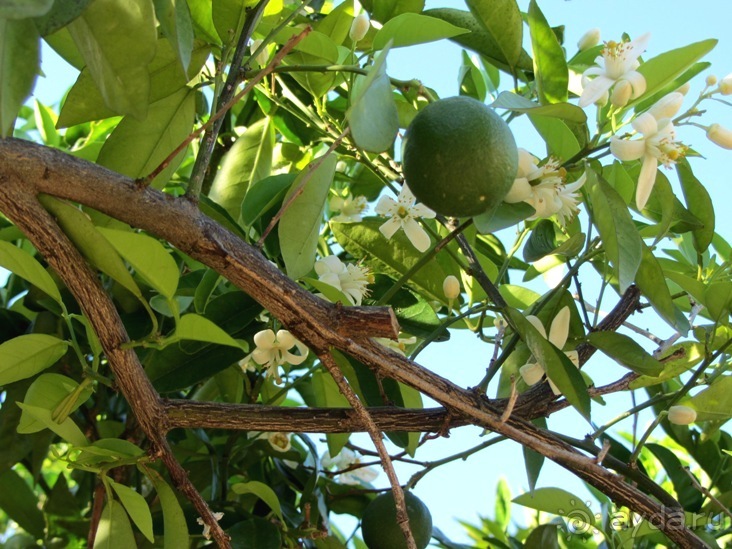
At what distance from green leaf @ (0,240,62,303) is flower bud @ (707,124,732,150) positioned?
75cm

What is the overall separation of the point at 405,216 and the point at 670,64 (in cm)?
35

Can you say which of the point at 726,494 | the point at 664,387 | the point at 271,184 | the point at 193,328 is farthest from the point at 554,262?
the point at 193,328

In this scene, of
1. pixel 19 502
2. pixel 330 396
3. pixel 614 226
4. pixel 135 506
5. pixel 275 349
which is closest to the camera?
pixel 614 226

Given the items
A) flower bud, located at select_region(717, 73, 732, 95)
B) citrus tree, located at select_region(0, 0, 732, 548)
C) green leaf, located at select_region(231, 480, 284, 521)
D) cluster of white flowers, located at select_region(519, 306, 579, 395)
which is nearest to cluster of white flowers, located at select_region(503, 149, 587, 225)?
citrus tree, located at select_region(0, 0, 732, 548)

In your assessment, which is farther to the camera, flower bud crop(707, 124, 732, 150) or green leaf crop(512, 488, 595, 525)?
green leaf crop(512, 488, 595, 525)

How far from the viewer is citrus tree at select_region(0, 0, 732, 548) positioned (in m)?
0.78

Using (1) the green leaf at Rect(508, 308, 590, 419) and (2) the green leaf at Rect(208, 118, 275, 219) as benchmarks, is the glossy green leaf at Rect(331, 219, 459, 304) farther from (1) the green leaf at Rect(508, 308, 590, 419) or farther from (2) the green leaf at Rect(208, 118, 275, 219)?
(1) the green leaf at Rect(508, 308, 590, 419)

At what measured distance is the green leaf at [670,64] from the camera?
3.09ft

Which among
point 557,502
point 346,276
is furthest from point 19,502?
point 557,502

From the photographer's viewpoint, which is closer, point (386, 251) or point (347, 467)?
point (386, 251)

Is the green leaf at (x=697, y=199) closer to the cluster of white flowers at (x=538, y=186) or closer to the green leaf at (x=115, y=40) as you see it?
the cluster of white flowers at (x=538, y=186)

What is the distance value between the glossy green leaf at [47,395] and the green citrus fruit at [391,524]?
0.40 meters

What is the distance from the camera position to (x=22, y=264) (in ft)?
2.78

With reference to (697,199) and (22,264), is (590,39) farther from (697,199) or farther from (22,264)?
(22,264)
